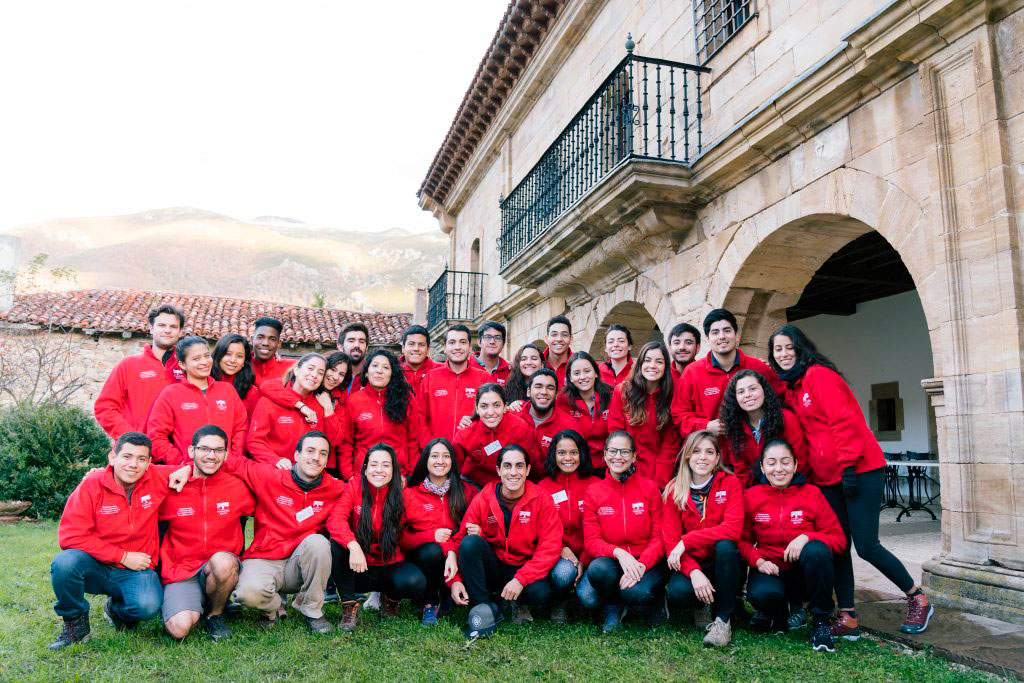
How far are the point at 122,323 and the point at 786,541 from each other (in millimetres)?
16359

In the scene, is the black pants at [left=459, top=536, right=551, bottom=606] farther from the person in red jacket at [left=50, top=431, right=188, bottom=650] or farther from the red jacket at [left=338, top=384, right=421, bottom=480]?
the person in red jacket at [left=50, top=431, right=188, bottom=650]

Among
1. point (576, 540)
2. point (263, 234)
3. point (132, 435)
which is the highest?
point (263, 234)

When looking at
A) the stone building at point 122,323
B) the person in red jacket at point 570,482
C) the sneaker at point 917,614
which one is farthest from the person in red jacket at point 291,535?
the stone building at point 122,323

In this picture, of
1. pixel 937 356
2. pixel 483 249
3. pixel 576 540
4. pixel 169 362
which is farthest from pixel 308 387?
pixel 483 249

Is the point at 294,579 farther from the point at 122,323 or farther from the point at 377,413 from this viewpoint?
the point at 122,323

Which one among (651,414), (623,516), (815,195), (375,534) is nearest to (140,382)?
(375,534)

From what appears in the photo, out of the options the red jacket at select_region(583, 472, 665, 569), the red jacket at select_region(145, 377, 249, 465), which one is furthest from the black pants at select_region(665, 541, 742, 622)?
the red jacket at select_region(145, 377, 249, 465)

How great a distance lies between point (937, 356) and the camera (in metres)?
4.23

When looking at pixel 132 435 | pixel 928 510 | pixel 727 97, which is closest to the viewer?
pixel 132 435

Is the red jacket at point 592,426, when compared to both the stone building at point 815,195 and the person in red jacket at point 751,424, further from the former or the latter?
the stone building at point 815,195

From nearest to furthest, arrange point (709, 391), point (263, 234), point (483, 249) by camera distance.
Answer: point (709, 391)
point (483, 249)
point (263, 234)

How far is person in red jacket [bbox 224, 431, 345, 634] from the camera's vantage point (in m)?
3.97

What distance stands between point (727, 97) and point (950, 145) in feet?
8.26

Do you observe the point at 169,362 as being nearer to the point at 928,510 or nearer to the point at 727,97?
the point at 727,97
